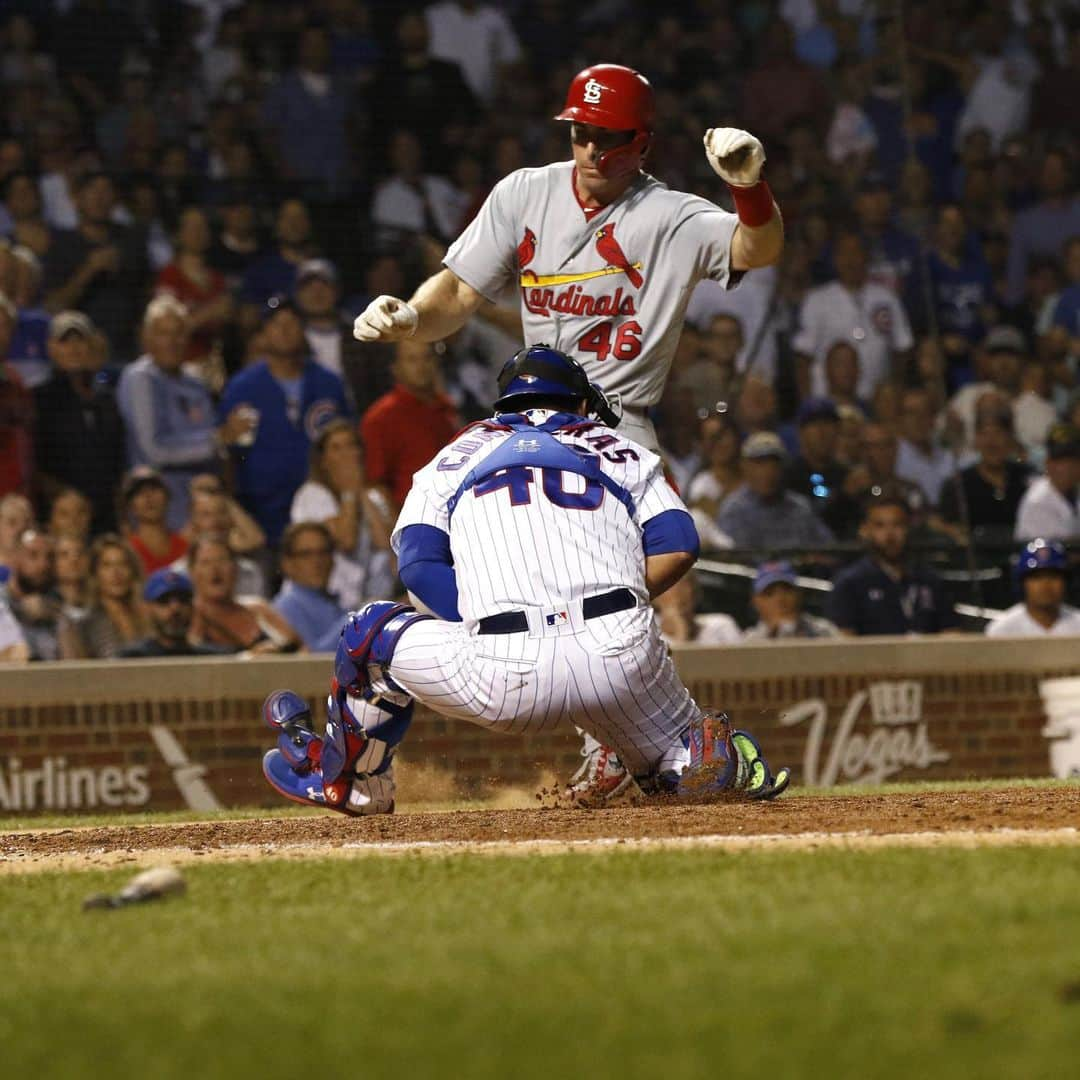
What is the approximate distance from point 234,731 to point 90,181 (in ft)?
13.0

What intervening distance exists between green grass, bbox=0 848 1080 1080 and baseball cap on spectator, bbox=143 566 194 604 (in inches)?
201

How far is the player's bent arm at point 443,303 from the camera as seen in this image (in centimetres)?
672

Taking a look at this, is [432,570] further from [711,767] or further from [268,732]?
[268,732]

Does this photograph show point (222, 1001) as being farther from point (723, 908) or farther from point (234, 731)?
point (234, 731)

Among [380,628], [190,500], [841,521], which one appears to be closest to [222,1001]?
[380,628]

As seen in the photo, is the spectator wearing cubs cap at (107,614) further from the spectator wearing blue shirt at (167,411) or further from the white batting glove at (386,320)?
the white batting glove at (386,320)

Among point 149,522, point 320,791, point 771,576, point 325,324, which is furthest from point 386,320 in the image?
point 325,324

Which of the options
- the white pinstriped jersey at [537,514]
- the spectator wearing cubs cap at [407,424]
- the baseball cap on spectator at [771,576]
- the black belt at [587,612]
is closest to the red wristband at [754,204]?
the white pinstriped jersey at [537,514]

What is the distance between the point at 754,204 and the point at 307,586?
4.58 m

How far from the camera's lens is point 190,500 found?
34.7ft

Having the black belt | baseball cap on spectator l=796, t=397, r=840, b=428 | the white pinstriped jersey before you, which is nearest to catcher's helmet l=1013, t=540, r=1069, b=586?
baseball cap on spectator l=796, t=397, r=840, b=428

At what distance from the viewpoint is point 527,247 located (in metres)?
6.61

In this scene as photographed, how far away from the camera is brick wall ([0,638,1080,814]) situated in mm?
9383

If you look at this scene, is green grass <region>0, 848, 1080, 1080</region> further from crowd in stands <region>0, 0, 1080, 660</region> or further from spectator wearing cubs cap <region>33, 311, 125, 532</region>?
spectator wearing cubs cap <region>33, 311, 125, 532</region>
